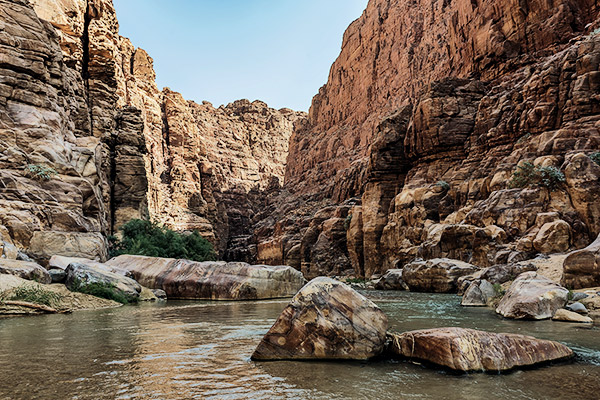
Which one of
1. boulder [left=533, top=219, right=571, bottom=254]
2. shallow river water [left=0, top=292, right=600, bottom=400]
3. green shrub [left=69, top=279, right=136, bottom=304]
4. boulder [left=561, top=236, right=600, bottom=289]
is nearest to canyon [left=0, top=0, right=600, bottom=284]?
boulder [left=533, top=219, right=571, bottom=254]

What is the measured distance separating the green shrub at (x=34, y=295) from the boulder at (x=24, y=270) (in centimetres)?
71

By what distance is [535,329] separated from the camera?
634 cm

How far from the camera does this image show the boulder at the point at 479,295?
11.2 m

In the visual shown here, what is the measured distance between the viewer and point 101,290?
435 inches

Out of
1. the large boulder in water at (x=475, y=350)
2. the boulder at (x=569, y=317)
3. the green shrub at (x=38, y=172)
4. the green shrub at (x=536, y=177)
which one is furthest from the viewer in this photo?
the green shrub at (x=536, y=177)

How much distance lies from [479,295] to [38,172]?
59.4 feet

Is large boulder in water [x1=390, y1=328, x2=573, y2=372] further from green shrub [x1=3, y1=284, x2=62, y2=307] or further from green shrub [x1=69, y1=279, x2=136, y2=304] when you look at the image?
green shrub [x1=69, y1=279, x2=136, y2=304]

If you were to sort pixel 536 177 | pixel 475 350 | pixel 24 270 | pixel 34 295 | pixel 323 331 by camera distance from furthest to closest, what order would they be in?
pixel 536 177 → pixel 24 270 → pixel 34 295 → pixel 323 331 → pixel 475 350

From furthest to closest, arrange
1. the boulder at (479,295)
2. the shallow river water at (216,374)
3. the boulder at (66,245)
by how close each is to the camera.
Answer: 1. the boulder at (66,245)
2. the boulder at (479,295)
3. the shallow river water at (216,374)

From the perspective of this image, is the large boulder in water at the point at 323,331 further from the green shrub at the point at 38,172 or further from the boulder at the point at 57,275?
the green shrub at the point at 38,172

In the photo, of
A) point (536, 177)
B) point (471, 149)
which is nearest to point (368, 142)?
point (471, 149)

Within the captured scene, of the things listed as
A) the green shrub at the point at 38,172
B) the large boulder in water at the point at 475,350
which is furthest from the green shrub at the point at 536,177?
the green shrub at the point at 38,172

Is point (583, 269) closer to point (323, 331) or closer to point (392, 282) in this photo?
point (323, 331)

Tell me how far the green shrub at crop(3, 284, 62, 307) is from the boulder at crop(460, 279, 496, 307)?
1076 cm
